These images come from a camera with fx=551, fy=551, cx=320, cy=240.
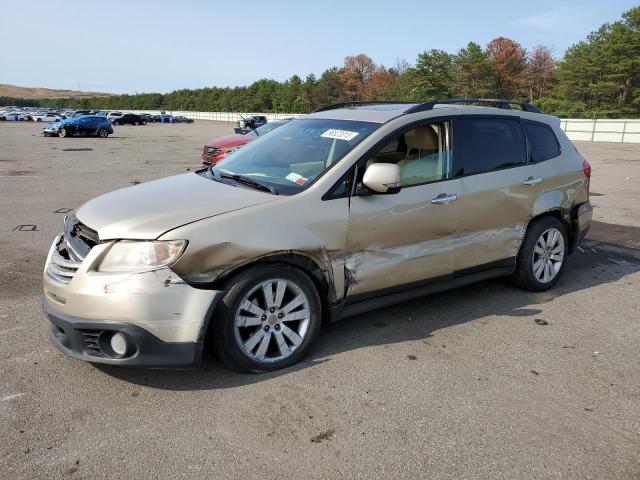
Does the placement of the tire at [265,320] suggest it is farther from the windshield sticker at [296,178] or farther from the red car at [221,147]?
the red car at [221,147]

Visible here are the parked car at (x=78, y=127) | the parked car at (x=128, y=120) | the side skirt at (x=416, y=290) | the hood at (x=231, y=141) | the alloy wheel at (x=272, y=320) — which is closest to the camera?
the alloy wheel at (x=272, y=320)

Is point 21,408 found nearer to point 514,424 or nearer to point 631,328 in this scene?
point 514,424

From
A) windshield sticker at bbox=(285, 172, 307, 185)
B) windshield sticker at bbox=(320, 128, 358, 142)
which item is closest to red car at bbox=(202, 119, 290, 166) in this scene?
windshield sticker at bbox=(320, 128, 358, 142)

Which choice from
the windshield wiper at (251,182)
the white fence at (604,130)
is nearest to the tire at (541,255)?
the windshield wiper at (251,182)

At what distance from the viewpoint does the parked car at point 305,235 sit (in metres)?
3.30

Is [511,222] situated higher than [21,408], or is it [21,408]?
[511,222]

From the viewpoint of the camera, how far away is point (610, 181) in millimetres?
14852

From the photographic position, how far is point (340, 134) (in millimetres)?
4379

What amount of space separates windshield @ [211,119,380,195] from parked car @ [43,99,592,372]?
2cm

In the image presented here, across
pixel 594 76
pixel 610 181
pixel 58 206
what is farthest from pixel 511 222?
pixel 594 76

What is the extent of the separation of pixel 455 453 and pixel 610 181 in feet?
46.6

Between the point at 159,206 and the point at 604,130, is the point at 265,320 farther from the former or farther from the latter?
the point at 604,130

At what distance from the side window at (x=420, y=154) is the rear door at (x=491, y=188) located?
128mm

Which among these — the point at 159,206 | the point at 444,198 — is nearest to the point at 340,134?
the point at 444,198
